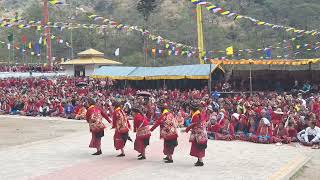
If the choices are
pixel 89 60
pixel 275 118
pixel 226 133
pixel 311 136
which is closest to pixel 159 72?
pixel 226 133

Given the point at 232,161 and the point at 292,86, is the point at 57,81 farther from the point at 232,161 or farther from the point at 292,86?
the point at 232,161

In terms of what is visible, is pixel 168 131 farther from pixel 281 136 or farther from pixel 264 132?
pixel 281 136

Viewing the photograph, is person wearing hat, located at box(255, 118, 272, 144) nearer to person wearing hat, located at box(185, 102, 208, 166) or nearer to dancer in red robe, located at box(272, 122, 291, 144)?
dancer in red robe, located at box(272, 122, 291, 144)

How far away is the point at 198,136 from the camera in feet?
37.9

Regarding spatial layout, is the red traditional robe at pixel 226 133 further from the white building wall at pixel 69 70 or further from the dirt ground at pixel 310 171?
the white building wall at pixel 69 70

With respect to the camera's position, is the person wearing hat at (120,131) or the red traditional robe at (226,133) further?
the red traditional robe at (226,133)

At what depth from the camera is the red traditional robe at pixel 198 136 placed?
454 inches

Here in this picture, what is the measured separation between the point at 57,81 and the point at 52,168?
28384 mm

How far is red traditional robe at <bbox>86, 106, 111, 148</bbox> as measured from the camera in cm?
1319

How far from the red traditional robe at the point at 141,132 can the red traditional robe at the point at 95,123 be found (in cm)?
103

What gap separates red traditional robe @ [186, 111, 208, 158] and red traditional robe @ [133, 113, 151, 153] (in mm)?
1369

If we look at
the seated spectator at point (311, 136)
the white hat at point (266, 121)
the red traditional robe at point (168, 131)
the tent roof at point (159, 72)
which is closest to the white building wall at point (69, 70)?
the tent roof at point (159, 72)

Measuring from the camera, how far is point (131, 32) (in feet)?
236

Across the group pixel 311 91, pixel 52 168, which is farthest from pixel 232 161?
pixel 311 91
